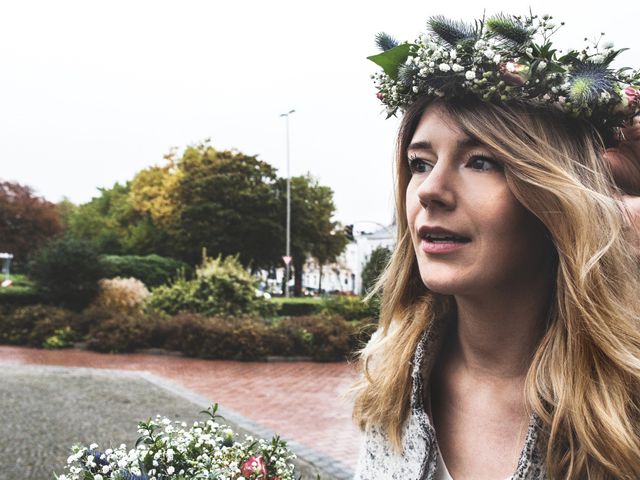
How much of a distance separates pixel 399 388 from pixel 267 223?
4271 centimetres

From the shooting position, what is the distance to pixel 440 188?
1.37 m

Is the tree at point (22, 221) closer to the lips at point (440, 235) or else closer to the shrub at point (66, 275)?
the shrub at point (66, 275)

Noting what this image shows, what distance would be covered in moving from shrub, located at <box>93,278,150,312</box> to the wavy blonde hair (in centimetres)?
1799

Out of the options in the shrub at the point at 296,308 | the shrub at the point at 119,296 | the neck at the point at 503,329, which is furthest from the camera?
the shrub at the point at 296,308

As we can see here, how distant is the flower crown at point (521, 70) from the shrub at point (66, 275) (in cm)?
1820

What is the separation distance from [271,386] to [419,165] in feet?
34.3

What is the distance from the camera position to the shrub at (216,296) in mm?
18312

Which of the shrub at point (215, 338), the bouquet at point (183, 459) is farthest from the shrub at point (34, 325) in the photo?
the bouquet at point (183, 459)

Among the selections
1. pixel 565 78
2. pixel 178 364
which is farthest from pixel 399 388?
pixel 178 364

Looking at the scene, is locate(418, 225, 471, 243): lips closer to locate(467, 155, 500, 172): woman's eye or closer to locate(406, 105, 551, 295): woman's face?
locate(406, 105, 551, 295): woman's face

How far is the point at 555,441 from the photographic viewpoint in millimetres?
1313

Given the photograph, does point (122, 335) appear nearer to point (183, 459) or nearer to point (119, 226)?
point (183, 459)

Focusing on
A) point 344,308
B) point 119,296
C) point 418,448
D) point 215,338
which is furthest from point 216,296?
point 418,448

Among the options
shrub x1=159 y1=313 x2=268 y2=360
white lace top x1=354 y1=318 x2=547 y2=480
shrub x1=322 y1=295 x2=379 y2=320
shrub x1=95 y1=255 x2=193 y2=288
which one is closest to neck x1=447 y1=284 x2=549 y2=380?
white lace top x1=354 y1=318 x2=547 y2=480
